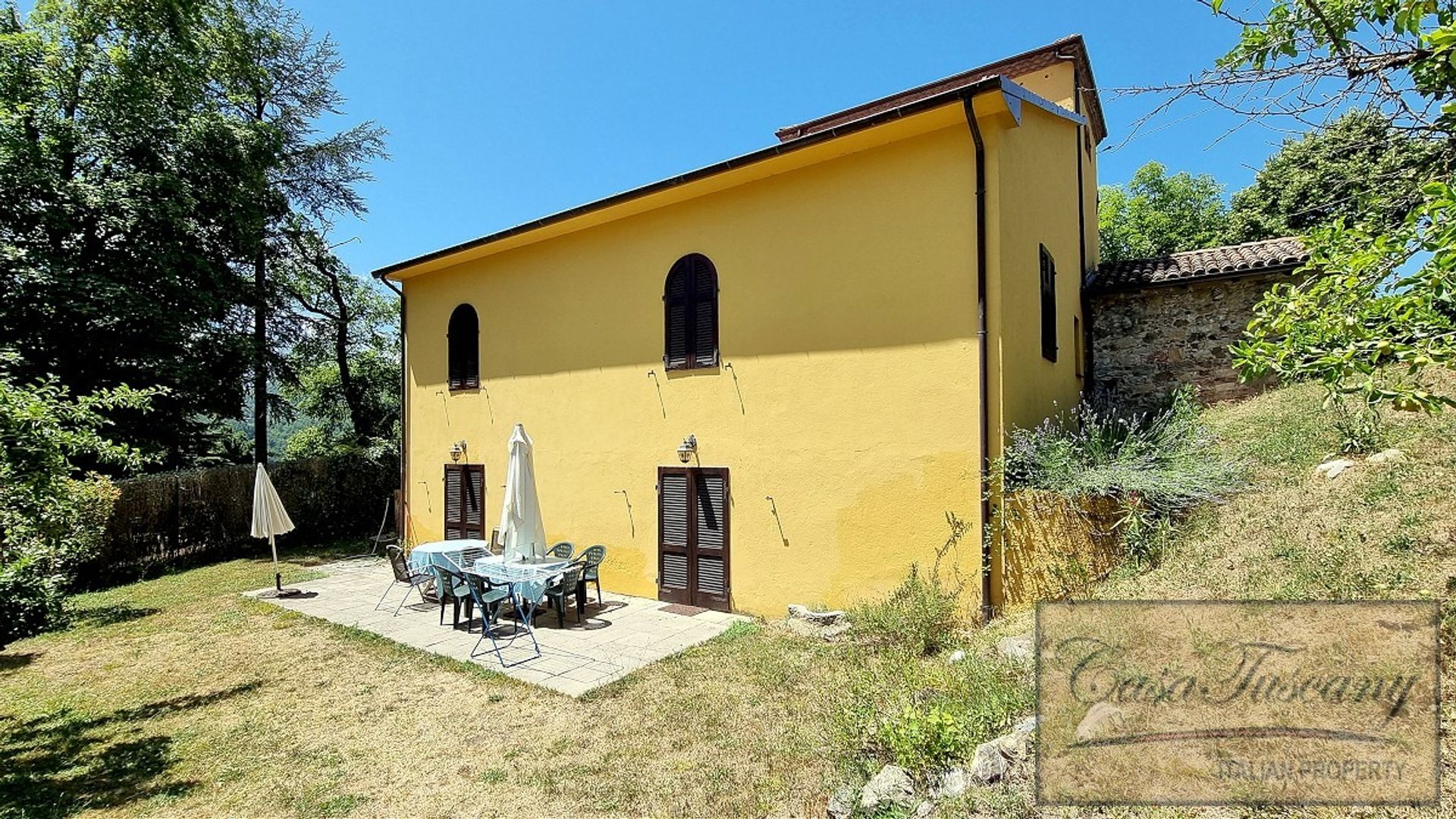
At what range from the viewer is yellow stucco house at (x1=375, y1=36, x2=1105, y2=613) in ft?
24.0

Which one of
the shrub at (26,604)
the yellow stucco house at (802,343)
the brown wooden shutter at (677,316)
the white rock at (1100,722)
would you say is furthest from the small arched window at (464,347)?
the white rock at (1100,722)

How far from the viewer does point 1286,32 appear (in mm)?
3824

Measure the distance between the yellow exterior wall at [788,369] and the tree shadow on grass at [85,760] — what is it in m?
5.50

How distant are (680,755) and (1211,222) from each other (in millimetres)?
27185

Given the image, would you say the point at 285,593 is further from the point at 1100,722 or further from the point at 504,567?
the point at 1100,722

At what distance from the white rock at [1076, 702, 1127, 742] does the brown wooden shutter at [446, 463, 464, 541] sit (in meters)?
11.3

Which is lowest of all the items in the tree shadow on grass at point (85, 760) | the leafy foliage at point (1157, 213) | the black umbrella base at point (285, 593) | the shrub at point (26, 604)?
the tree shadow on grass at point (85, 760)

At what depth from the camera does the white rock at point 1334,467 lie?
6.16 metres

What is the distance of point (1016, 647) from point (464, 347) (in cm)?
1073

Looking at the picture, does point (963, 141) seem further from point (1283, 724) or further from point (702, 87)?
point (1283, 724)

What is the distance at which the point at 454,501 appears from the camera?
12664 mm

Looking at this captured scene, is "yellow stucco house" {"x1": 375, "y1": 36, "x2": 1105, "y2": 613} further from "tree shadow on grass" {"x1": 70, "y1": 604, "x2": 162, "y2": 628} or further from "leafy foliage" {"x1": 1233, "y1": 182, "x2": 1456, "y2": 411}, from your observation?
"tree shadow on grass" {"x1": 70, "y1": 604, "x2": 162, "y2": 628}

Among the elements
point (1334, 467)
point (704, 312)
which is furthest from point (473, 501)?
point (1334, 467)

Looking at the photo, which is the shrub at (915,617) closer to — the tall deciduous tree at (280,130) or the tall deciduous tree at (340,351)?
the tall deciduous tree at (340,351)
